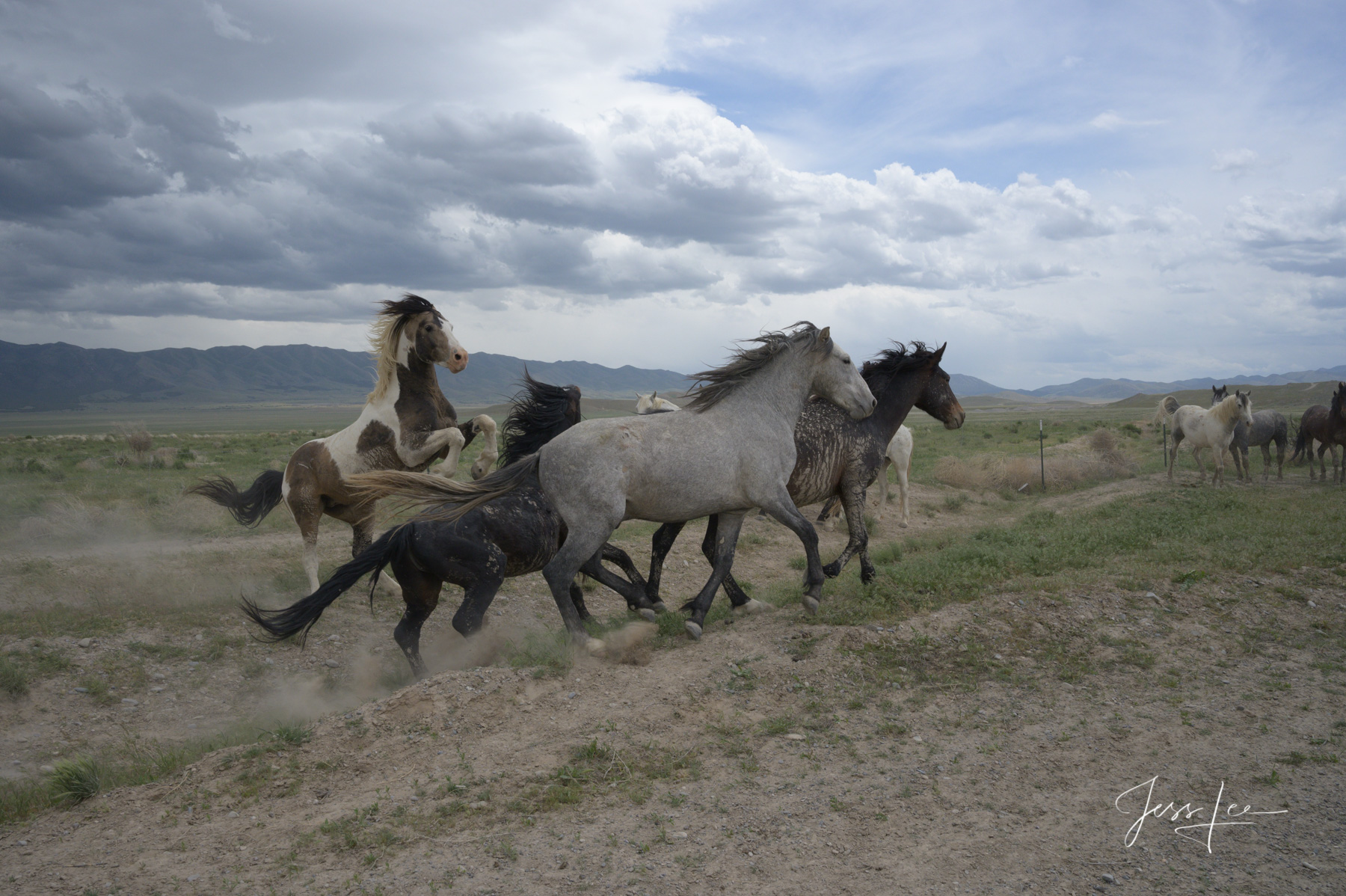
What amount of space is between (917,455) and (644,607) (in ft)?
72.3

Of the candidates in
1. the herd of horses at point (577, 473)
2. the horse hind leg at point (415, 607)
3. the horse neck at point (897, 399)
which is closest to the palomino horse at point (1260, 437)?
the herd of horses at point (577, 473)

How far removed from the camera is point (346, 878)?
325 cm

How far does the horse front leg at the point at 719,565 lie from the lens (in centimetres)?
636

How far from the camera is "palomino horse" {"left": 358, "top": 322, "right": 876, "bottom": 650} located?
5.89 meters

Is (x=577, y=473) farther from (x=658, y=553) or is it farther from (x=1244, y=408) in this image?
(x=1244, y=408)

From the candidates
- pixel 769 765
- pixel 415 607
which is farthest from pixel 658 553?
pixel 769 765

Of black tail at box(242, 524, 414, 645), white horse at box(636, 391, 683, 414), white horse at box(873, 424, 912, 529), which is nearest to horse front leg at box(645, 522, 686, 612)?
black tail at box(242, 524, 414, 645)

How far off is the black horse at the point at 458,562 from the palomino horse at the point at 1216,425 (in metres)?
15.8

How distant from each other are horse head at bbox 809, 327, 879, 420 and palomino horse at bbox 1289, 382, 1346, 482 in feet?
52.9

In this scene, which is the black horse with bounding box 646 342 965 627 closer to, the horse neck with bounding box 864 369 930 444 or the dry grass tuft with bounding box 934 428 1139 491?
the horse neck with bounding box 864 369 930 444

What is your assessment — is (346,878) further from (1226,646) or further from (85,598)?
(85,598)

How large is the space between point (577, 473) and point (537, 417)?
2169mm

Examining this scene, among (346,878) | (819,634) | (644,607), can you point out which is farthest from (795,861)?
(644,607)
